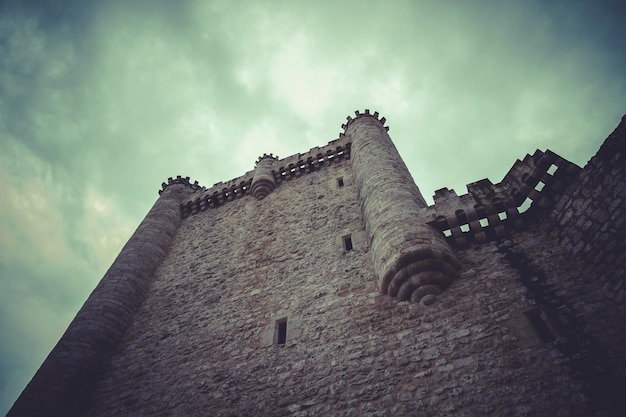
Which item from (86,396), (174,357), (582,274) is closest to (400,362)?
(582,274)

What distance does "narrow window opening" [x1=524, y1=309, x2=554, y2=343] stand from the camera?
5.43 m

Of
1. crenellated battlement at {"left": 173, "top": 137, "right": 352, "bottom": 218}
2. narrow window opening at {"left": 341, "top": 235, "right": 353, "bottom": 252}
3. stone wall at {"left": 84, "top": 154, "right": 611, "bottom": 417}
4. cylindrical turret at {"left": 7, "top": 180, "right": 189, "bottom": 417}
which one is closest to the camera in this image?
stone wall at {"left": 84, "top": 154, "right": 611, "bottom": 417}

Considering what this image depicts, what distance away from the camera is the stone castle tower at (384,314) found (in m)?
5.20

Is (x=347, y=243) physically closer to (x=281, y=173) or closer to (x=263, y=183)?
(x=263, y=183)

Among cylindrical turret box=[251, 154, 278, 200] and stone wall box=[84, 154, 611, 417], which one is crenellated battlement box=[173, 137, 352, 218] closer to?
cylindrical turret box=[251, 154, 278, 200]

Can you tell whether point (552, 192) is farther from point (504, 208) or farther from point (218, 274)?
point (218, 274)

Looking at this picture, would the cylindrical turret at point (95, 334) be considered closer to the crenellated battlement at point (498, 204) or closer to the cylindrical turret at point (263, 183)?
the cylindrical turret at point (263, 183)

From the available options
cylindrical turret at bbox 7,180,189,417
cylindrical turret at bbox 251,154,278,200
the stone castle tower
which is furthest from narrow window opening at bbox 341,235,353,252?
cylindrical turret at bbox 7,180,189,417

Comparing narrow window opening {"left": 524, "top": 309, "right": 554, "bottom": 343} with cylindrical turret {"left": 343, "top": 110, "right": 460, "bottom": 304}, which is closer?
narrow window opening {"left": 524, "top": 309, "right": 554, "bottom": 343}

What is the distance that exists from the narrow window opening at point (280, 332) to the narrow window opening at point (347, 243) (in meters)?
2.44

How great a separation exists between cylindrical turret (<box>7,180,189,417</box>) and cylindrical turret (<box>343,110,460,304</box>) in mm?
6863

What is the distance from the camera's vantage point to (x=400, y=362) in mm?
5902

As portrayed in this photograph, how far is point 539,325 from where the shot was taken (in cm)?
563

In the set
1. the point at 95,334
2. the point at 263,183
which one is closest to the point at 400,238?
the point at 263,183
